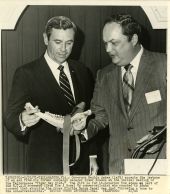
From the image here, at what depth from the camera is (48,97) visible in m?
1.65

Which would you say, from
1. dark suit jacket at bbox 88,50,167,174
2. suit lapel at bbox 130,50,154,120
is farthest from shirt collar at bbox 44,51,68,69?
suit lapel at bbox 130,50,154,120

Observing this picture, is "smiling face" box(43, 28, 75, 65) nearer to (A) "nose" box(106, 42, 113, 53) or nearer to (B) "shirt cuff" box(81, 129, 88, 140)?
(A) "nose" box(106, 42, 113, 53)

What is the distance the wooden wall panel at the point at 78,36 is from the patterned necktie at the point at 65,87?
57 mm

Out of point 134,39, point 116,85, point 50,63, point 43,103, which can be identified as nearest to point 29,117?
point 43,103

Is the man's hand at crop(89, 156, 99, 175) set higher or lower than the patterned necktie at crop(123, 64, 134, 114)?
lower

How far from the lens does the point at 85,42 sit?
64.9 inches

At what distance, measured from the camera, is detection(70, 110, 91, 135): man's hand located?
1.65 meters

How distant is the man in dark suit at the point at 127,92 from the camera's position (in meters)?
1.64

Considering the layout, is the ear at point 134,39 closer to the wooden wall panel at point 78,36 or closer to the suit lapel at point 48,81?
the wooden wall panel at point 78,36

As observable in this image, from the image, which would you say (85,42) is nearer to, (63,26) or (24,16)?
(63,26)

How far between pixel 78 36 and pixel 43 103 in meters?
0.22

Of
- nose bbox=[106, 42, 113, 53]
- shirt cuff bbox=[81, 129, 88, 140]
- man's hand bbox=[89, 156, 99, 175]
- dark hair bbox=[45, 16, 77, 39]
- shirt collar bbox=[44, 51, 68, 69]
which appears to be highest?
dark hair bbox=[45, 16, 77, 39]

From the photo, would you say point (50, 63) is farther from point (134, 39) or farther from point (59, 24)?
point (134, 39)

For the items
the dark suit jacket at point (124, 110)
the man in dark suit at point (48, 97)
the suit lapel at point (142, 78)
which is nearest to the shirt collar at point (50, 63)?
the man in dark suit at point (48, 97)
